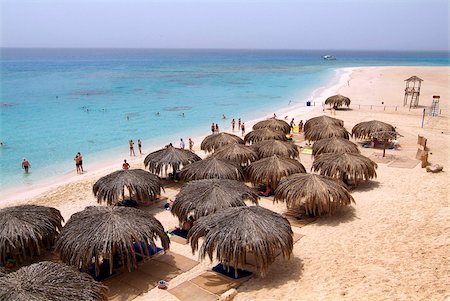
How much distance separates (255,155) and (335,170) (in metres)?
3.81

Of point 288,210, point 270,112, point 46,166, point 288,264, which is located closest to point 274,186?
point 288,210

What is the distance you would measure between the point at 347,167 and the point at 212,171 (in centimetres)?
530

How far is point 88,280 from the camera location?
7.97 m

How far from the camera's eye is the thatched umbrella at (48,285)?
7.08 meters

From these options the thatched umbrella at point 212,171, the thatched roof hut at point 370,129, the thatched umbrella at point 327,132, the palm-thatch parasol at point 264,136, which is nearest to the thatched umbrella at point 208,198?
the thatched umbrella at point 212,171

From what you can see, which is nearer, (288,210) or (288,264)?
(288,264)

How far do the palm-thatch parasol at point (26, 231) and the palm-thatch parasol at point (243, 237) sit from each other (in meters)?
4.18

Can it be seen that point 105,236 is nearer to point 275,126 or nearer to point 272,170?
point 272,170

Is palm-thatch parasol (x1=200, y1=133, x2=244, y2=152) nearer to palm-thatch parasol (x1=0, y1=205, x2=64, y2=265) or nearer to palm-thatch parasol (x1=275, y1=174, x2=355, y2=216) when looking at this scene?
palm-thatch parasol (x1=275, y1=174, x2=355, y2=216)

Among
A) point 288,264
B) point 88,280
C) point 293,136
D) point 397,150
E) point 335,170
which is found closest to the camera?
point 88,280

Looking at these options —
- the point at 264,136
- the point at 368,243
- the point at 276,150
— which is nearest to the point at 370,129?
the point at 264,136

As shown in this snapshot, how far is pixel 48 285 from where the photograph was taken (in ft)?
24.2

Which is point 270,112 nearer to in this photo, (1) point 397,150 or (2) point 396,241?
(1) point 397,150

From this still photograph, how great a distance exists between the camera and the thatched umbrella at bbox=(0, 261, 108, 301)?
23.2ft
